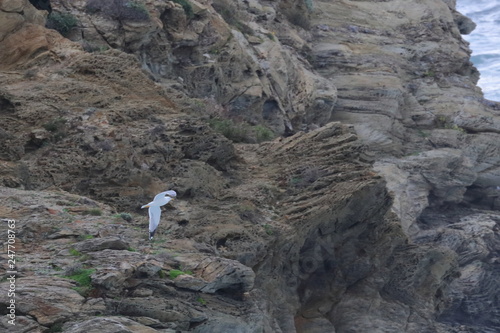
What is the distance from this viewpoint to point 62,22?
773 inches

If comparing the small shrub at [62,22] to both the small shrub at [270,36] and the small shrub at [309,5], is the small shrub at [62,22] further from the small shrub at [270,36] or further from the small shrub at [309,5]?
the small shrub at [309,5]

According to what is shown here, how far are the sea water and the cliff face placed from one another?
27.5 m

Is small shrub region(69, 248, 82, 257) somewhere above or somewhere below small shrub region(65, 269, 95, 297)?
below

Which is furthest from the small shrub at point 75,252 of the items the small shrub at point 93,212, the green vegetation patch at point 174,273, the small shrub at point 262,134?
the small shrub at point 262,134

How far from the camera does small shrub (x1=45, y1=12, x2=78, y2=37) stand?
768 inches

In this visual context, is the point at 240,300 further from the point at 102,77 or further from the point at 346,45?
the point at 346,45

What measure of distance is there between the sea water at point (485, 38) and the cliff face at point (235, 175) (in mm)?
27493

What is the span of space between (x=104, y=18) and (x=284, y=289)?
8.02 m

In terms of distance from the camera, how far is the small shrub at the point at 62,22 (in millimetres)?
19500

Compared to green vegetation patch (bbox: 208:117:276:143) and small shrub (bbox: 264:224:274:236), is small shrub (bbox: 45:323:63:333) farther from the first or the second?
green vegetation patch (bbox: 208:117:276:143)

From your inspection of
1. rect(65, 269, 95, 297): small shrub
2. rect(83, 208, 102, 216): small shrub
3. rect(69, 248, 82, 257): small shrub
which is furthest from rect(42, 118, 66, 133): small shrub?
rect(65, 269, 95, 297): small shrub

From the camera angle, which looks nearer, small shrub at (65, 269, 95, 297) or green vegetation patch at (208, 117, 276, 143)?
small shrub at (65, 269, 95, 297)

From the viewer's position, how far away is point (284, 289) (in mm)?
16312

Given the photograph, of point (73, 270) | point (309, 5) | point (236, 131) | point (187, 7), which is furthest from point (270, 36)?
point (73, 270)
